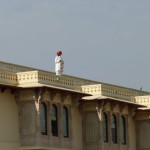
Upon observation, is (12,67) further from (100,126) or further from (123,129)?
(123,129)

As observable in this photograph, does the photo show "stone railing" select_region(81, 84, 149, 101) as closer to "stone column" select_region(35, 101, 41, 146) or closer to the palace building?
the palace building

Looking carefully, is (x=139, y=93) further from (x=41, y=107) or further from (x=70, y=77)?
(x=41, y=107)

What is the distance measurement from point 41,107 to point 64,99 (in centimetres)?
197

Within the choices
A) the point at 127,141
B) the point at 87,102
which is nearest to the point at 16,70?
the point at 87,102

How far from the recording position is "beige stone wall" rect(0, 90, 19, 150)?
112ft

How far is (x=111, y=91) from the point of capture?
133ft

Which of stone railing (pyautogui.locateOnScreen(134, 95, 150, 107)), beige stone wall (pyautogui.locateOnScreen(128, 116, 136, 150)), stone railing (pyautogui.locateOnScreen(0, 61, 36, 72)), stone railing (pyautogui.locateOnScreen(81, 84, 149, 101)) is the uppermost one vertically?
stone railing (pyautogui.locateOnScreen(0, 61, 36, 72))

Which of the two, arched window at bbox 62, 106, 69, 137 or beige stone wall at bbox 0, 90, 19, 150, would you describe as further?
arched window at bbox 62, 106, 69, 137

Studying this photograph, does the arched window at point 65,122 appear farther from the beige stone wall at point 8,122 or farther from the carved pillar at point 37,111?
the beige stone wall at point 8,122

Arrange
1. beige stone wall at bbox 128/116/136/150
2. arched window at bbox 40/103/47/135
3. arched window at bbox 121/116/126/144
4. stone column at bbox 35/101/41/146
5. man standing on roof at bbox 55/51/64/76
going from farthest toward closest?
beige stone wall at bbox 128/116/136/150 < arched window at bbox 121/116/126/144 < man standing on roof at bbox 55/51/64/76 < arched window at bbox 40/103/47/135 < stone column at bbox 35/101/41/146

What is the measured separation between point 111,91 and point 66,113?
388cm

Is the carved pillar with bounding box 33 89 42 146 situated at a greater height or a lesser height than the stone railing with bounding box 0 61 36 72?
lesser

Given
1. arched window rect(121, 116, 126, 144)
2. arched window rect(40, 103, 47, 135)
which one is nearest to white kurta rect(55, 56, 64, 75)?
arched window rect(40, 103, 47, 135)

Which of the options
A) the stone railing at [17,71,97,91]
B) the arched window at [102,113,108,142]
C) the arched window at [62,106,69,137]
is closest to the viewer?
the stone railing at [17,71,97,91]
